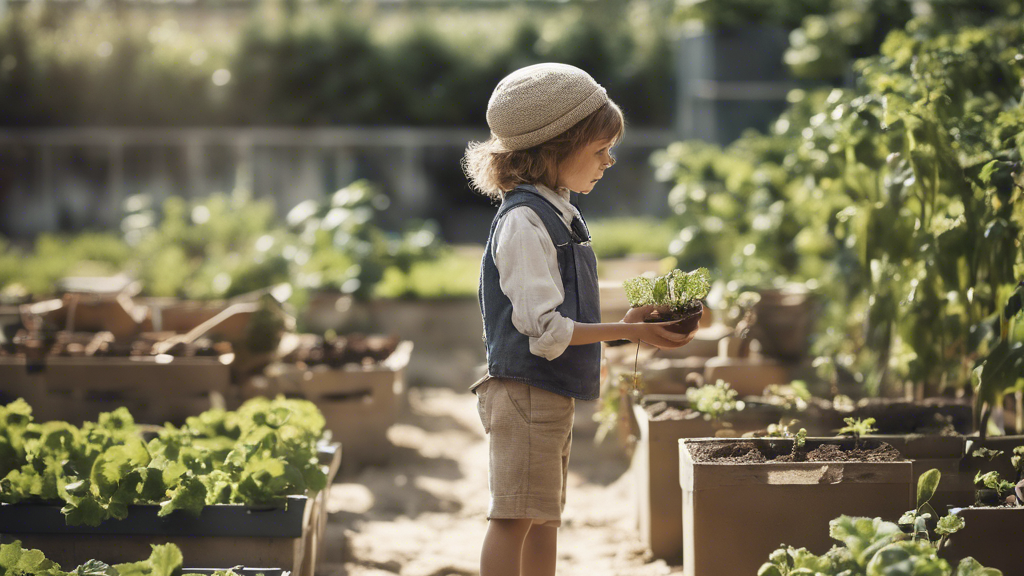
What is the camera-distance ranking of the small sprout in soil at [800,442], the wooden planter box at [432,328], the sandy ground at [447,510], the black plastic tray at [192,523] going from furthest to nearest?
the wooden planter box at [432,328] → the sandy ground at [447,510] → the small sprout in soil at [800,442] → the black plastic tray at [192,523]

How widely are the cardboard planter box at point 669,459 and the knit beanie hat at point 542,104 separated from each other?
110cm

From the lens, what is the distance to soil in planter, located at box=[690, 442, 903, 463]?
7.00 ft

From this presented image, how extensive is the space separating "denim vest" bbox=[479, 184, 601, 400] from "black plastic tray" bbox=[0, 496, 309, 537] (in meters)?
0.64

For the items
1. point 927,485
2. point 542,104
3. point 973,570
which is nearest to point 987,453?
point 927,485

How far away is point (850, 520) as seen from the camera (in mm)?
1687

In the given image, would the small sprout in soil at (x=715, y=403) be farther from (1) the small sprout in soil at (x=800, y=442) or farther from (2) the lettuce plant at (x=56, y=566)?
(2) the lettuce plant at (x=56, y=566)

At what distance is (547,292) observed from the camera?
178 cm

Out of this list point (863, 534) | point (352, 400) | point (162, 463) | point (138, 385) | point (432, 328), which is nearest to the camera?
point (863, 534)

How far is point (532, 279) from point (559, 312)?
4.0 inches

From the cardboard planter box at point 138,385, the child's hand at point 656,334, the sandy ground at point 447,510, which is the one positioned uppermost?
the child's hand at point 656,334

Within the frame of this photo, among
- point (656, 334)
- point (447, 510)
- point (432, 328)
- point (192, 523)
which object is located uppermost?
point (432, 328)

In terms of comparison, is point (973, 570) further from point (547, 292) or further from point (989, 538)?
point (547, 292)

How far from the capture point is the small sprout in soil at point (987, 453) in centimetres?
225

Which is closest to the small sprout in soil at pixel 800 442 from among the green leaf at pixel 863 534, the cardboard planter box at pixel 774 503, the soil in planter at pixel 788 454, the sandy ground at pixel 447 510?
the soil in planter at pixel 788 454
